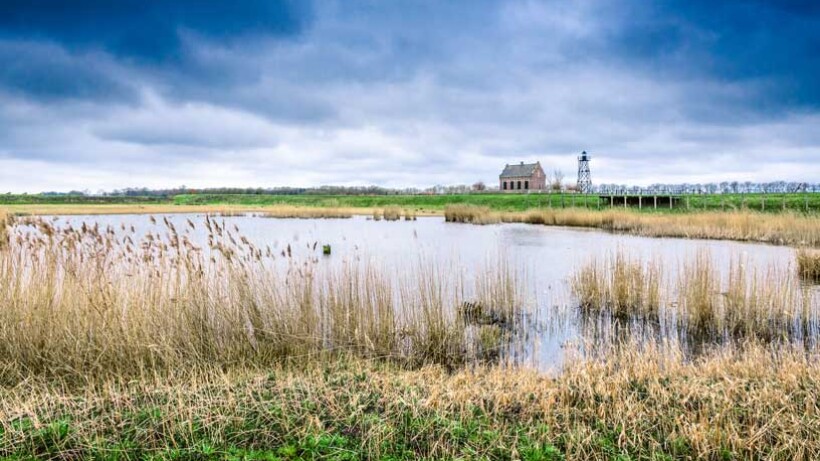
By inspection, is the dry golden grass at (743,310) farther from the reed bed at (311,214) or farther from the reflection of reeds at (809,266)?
the reed bed at (311,214)

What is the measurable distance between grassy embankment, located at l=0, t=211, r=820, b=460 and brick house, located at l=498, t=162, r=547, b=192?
75.3 m

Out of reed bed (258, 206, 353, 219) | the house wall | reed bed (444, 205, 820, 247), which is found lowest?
reed bed (444, 205, 820, 247)

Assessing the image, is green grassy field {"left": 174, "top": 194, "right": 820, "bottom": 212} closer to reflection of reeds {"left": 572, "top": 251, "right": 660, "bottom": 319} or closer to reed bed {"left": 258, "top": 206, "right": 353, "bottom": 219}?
reed bed {"left": 258, "top": 206, "right": 353, "bottom": 219}

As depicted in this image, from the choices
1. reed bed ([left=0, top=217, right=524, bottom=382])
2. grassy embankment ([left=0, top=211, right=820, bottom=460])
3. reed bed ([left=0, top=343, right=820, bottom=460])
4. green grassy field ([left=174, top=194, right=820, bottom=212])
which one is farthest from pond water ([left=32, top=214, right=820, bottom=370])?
green grassy field ([left=174, top=194, right=820, bottom=212])

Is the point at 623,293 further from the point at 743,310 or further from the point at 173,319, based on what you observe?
the point at 173,319

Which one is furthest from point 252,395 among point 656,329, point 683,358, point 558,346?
point 656,329

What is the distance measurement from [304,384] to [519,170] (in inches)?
3201

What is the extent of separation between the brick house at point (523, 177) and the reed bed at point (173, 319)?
7574 cm

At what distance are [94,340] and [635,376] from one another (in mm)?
6260

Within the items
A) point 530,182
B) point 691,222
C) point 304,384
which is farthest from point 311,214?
point 530,182

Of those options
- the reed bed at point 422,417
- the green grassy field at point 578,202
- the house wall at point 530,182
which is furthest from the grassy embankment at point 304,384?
the house wall at point 530,182

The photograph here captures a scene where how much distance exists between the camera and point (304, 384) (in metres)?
5.12

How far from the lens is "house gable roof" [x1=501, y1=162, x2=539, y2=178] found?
81.1 m

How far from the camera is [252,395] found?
477 centimetres
